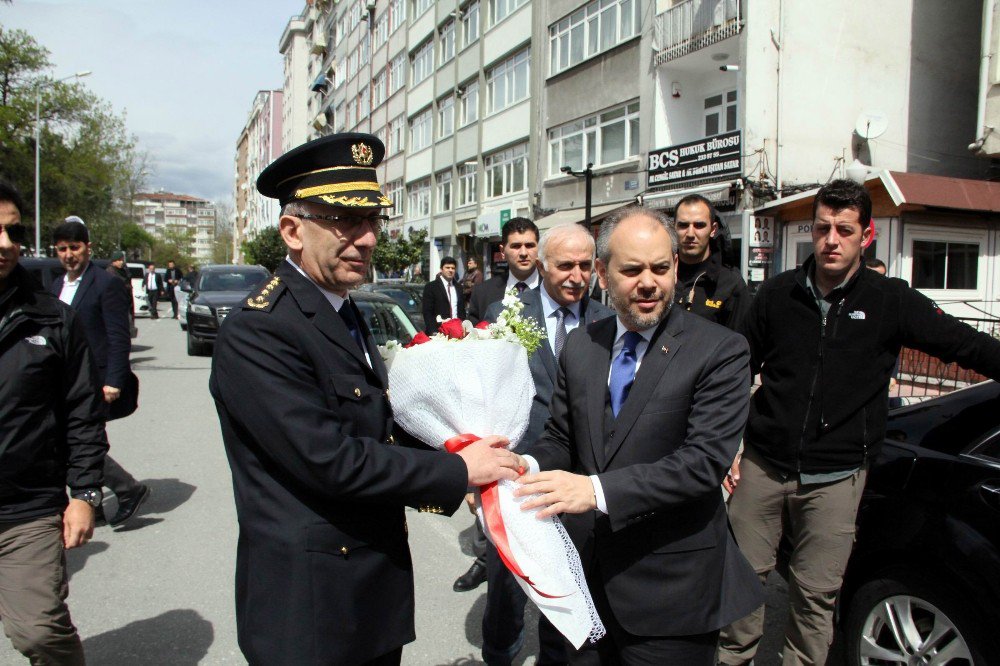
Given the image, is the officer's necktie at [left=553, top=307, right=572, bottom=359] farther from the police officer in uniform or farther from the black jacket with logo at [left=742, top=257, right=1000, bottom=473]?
the police officer in uniform

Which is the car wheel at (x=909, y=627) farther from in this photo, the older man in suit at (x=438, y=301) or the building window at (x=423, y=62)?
the building window at (x=423, y=62)

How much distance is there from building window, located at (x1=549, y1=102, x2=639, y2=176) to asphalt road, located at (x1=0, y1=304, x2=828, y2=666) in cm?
1629

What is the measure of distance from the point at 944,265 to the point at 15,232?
18106mm

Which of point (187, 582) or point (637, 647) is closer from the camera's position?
point (637, 647)

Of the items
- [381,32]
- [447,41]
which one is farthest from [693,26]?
[381,32]

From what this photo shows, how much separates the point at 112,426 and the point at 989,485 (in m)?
9.10

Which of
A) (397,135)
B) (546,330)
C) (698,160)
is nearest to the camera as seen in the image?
(546,330)

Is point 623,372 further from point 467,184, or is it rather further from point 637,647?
point 467,184

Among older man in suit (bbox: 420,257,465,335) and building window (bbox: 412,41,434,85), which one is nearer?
older man in suit (bbox: 420,257,465,335)

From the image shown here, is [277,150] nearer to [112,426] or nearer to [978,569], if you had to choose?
[112,426]

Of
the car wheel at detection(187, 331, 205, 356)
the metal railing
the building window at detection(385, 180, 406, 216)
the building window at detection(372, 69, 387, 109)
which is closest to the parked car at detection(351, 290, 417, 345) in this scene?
the metal railing

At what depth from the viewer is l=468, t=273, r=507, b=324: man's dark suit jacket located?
533cm

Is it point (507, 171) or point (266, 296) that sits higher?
point (507, 171)

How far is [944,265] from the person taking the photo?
1641 centimetres
